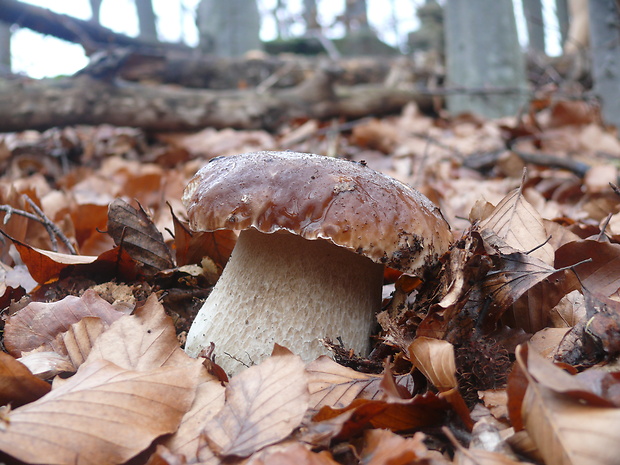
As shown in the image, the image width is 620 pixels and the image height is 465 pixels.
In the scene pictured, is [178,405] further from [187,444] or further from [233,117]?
[233,117]

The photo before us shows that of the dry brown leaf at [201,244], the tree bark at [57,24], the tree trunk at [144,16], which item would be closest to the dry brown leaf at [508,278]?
the dry brown leaf at [201,244]

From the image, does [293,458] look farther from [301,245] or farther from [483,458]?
[301,245]

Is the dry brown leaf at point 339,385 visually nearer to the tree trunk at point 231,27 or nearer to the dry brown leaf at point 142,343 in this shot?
the dry brown leaf at point 142,343

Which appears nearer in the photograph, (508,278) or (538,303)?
(508,278)

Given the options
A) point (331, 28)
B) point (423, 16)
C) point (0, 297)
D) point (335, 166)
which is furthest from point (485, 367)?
point (331, 28)

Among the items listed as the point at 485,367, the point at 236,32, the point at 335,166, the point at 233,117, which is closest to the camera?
the point at 485,367

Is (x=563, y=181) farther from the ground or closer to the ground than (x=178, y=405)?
closer to the ground

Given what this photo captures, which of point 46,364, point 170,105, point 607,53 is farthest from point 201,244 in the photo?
point 607,53
